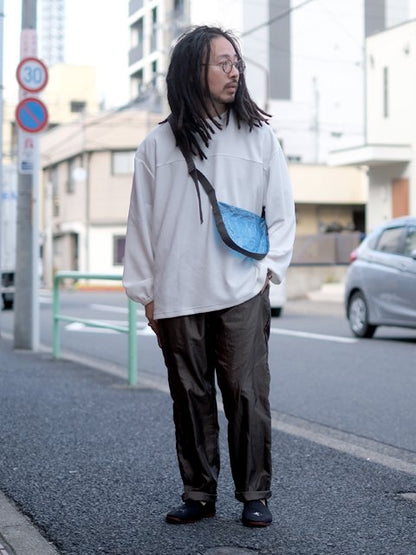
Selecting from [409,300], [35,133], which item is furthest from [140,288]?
[409,300]

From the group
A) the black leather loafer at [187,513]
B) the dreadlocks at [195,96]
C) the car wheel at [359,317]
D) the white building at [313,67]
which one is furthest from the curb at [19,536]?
the white building at [313,67]

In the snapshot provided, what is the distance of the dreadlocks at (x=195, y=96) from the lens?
3764mm

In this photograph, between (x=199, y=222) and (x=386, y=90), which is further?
(x=386, y=90)

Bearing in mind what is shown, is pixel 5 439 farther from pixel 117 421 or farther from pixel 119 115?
pixel 119 115

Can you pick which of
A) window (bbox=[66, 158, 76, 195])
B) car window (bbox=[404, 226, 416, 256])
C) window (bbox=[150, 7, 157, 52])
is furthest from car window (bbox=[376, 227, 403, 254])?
window (bbox=[66, 158, 76, 195])

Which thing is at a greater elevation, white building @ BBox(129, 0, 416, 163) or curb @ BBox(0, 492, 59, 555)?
white building @ BBox(129, 0, 416, 163)

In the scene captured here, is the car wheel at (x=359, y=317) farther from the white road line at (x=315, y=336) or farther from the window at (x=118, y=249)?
the window at (x=118, y=249)

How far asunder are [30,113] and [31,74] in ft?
1.42

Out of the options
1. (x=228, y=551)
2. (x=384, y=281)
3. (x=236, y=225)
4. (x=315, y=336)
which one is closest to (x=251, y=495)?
(x=228, y=551)

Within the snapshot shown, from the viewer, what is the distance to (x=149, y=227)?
12.6ft

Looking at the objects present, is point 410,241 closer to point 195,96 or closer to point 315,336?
point 315,336

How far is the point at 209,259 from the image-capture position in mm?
3734

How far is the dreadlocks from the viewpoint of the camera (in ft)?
12.3

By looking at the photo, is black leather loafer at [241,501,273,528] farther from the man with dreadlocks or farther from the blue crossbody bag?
the blue crossbody bag
